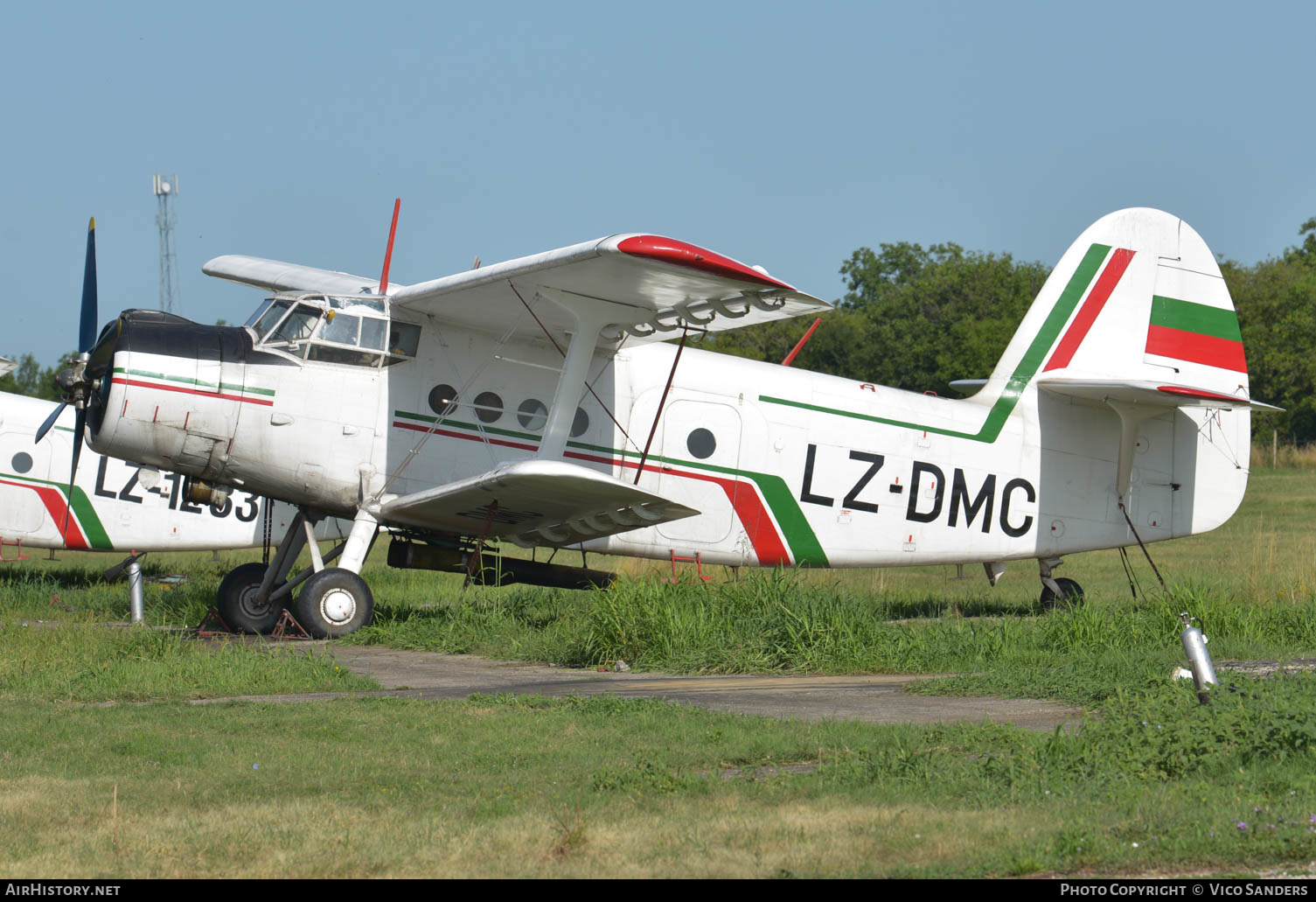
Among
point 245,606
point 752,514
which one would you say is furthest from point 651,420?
point 245,606

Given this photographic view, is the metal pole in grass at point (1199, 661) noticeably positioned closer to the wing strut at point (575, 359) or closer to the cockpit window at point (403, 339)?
the wing strut at point (575, 359)

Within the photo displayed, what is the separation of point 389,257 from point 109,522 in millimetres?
7679

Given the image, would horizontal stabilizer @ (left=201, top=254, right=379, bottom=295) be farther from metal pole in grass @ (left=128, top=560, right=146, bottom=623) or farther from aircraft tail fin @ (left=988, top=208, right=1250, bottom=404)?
aircraft tail fin @ (left=988, top=208, right=1250, bottom=404)

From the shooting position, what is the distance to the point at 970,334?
54250mm

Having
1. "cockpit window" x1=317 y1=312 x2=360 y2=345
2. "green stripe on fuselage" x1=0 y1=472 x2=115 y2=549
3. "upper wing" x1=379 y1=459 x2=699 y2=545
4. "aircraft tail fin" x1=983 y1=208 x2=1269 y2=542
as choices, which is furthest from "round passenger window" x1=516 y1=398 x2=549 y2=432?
"green stripe on fuselage" x1=0 y1=472 x2=115 y2=549

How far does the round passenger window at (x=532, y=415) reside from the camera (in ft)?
42.4

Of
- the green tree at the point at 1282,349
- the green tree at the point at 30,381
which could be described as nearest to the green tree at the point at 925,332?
the green tree at the point at 1282,349

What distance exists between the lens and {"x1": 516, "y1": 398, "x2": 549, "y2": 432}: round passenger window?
12922 mm

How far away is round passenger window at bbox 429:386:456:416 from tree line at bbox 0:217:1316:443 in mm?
29373

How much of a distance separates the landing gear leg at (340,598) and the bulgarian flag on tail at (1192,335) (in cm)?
953
